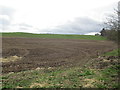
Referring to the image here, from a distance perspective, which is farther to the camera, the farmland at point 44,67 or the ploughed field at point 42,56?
the ploughed field at point 42,56

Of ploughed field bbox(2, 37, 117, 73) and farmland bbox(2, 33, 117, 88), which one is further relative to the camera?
ploughed field bbox(2, 37, 117, 73)

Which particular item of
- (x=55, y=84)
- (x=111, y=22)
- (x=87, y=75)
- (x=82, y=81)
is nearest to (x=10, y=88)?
(x=55, y=84)

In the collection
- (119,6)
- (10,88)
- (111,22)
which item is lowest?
(10,88)

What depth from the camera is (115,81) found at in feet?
21.9

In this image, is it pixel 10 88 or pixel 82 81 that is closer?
pixel 10 88

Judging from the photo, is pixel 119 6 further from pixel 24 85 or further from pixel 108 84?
pixel 24 85

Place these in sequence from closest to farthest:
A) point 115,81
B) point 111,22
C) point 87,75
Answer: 1. point 115,81
2. point 87,75
3. point 111,22

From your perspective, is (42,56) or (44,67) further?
(42,56)

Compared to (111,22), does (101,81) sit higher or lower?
lower

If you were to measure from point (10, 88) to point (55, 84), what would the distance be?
210cm

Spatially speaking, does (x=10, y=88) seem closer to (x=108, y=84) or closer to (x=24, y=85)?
(x=24, y=85)

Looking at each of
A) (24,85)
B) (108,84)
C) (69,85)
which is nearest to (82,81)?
(69,85)

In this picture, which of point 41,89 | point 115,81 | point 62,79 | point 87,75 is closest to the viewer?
point 41,89

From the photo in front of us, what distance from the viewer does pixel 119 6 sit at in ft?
27.4
